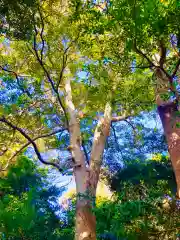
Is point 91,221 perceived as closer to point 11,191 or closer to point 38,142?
point 38,142

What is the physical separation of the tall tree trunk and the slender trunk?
125 centimetres

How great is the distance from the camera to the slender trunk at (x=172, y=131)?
4.46 m

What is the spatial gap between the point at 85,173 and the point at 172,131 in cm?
151

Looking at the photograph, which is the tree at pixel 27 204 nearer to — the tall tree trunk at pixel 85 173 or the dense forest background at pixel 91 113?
the dense forest background at pixel 91 113

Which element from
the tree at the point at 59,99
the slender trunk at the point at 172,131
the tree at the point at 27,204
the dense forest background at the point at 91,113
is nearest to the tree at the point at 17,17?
the dense forest background at the point at 91,113

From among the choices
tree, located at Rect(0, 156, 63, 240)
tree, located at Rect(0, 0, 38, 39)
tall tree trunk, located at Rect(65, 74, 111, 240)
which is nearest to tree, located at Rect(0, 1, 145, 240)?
tall tree trunk, located at Rect(65, 74, 111, 240)

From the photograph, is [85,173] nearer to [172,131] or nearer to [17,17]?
[172,131]

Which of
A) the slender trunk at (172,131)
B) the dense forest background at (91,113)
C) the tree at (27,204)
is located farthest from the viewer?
the tree at (27,204)

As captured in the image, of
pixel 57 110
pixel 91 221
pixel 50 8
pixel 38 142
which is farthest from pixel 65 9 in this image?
pixel 91 221

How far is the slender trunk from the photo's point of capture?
4465mm

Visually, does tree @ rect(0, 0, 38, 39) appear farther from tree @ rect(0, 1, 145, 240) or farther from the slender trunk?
the slender trunk

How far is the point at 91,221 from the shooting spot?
4434 millimetres

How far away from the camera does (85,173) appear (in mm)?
5012

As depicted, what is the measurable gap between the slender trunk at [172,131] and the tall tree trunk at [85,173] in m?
1.25
